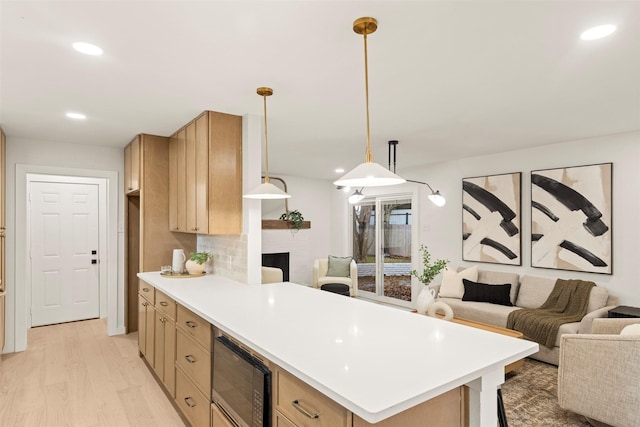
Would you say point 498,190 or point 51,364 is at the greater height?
point 498,190

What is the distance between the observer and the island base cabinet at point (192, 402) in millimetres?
2219

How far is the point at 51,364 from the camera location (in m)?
3.68

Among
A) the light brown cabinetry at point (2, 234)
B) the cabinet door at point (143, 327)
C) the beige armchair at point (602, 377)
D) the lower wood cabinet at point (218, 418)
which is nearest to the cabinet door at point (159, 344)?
the cabinet door at point (143, 327)

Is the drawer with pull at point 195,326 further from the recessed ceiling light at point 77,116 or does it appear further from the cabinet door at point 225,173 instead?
the recessed ceiling light at point 77,116

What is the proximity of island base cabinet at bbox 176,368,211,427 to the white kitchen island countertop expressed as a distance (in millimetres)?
542

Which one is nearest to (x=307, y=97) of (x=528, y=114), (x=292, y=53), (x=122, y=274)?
(x=292, y=53)

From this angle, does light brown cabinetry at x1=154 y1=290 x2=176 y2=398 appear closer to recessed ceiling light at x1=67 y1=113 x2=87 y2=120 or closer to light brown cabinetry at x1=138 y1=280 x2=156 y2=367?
light brown cabinetry at x1=138 y1=280 x2=156 y2=367

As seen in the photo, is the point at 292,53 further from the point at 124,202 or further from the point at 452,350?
the point at 124,202

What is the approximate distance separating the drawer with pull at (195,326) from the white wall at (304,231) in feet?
13.5

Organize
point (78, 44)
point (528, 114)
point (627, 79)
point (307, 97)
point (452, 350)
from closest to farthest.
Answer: point (452, 350) < point (78, 44) < point (627, 79) < point (307, 97) < point (528, 114)

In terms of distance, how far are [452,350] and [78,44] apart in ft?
7.75

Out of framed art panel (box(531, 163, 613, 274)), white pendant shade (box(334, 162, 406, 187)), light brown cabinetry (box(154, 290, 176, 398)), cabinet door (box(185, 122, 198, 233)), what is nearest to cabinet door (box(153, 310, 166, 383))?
light brown cabinetry (box(154, 290, 176, 398))

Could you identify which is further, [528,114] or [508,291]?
[508,291]

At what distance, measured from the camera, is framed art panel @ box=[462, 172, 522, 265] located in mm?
4816
